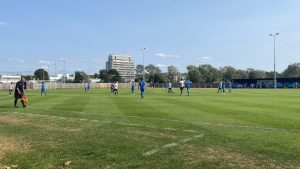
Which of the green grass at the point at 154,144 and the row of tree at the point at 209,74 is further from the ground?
the row of tree at the point at 209,74

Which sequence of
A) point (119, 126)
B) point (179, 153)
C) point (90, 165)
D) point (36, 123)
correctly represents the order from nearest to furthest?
point (90, 165) → point (179, 153) → point (119, 126) → point (36, 123)

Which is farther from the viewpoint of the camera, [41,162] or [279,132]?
[279,132]

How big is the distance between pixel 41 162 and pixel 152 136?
398 cm

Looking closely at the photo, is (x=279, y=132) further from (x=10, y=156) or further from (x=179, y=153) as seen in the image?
(x=10, y=156)

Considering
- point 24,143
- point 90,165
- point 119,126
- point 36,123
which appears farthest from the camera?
point 36,123

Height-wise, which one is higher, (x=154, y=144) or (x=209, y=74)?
(x=209, y=74)

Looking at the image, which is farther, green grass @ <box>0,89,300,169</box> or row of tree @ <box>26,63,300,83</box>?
row of tree @ <box>26,63,300,83</box>

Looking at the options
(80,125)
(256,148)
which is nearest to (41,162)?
(256,148)

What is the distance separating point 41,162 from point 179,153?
10.2ft

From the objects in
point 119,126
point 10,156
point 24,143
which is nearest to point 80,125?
point 119,126

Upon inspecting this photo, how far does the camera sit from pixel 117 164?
318 inches

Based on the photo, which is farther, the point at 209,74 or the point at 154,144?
the point at 209,74

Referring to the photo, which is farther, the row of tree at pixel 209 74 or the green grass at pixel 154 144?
Result: the row of tree at pixel 209 74

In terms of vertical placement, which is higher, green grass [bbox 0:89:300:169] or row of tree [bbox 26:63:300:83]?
row of tree [bbox 26:63:300:83]
